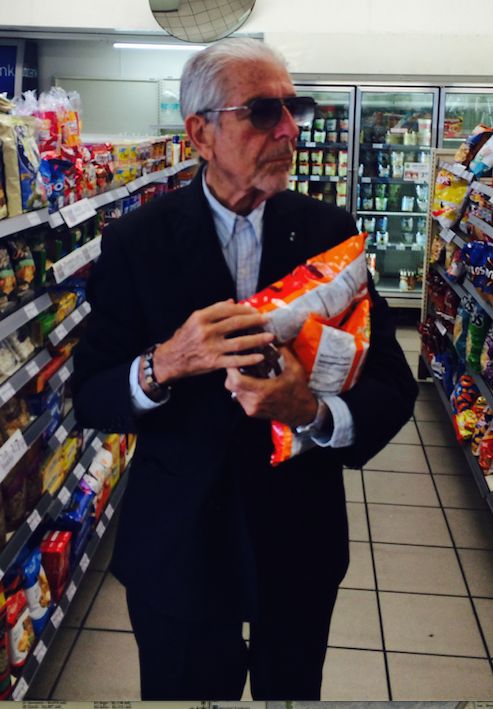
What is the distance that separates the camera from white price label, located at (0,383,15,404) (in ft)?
6.47

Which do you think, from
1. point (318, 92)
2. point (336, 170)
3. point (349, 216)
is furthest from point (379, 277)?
point (349, 216)

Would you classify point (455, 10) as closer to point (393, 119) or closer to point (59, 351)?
point (393, 119)

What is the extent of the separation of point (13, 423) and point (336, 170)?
18.1 feet

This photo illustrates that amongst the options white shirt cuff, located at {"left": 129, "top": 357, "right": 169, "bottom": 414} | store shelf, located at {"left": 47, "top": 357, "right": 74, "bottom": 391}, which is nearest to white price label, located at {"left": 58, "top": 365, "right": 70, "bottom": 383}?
store shelf, located at {"left": 47, "top": 357, "right": 74, "bottom": 391}

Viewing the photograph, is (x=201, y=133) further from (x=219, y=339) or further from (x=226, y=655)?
(x=226, y=655)

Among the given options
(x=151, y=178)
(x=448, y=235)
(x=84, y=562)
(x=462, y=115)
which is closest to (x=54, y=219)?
(x=84, y=562)

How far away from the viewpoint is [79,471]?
282 centimetres

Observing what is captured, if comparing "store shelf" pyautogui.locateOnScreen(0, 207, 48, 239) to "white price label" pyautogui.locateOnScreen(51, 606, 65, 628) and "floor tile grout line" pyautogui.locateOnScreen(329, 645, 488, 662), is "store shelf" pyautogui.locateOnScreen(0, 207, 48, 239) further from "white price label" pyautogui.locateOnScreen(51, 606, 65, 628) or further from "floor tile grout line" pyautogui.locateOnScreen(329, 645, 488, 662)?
"floor tile grout line" pyautogui.locateOnScreen(329, 645, 488, 662)

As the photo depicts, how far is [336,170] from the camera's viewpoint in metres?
7.06

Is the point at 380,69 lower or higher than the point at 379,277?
higher

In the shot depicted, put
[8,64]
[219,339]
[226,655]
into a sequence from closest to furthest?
1. [219,339]
2. [226,655]
3. [8,64]

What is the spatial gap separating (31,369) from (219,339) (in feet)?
4.05

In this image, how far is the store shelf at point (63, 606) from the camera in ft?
7.15

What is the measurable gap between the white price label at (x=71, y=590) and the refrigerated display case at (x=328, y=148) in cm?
509
